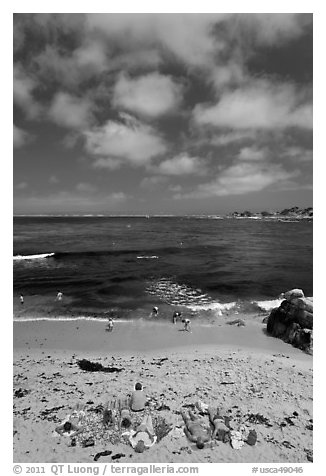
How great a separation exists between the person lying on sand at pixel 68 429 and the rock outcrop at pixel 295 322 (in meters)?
11.4

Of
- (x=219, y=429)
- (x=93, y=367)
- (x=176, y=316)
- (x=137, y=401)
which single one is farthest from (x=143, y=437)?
(x=176, y=316)

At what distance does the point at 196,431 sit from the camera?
818 centimetres

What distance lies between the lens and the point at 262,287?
2888 centimetres

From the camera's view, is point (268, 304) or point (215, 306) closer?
point (215, 306)

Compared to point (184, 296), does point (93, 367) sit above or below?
below

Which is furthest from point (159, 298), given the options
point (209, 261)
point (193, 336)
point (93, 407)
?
point (209, 261)

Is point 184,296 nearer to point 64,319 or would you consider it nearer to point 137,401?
point 64,319

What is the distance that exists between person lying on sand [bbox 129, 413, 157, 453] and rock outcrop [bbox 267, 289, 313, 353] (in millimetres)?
9695

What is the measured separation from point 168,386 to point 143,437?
2.73 meters

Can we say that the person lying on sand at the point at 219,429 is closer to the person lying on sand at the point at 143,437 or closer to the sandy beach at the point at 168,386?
the sandy beach at the point at 168,386

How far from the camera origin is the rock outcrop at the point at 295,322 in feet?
48.7

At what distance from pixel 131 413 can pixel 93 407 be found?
4.51 feet

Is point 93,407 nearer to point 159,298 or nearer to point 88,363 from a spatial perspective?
point 88,363

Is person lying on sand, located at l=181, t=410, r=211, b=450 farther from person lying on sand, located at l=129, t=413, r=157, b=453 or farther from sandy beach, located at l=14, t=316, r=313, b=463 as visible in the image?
person lying on sand, located at l=129, t=413, r=157, b=453
